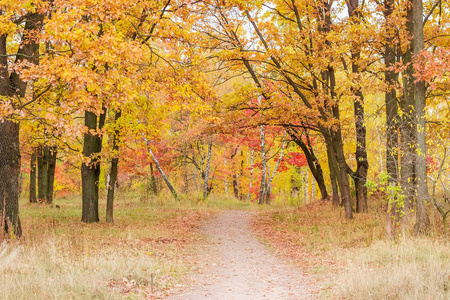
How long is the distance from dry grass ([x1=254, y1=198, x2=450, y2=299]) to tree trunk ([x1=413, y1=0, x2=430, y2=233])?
429mm

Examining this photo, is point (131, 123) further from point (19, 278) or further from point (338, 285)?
point (338, 285)

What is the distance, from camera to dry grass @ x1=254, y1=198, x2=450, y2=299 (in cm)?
579

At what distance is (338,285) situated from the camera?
657cm

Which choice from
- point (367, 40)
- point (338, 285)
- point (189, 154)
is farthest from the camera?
point (189, 154)

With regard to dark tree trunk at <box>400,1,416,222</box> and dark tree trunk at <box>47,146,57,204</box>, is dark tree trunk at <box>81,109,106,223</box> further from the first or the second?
dark tree trunk at <box>400,1,416,222</box>

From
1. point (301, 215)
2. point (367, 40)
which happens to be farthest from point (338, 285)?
point (301, 215)

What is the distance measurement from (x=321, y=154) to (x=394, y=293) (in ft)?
65.3

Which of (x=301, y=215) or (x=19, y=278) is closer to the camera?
(x=19, y=278)

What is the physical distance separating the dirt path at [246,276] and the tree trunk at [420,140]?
3690 mm

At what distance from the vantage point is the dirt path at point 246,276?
6.71m

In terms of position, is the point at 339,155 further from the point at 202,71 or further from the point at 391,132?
the point at 202,71

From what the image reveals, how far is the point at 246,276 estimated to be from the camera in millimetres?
8117

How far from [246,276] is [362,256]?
262cm

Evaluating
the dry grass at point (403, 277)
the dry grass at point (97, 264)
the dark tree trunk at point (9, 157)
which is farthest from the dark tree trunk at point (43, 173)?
the dry grass at point (403, 277)
